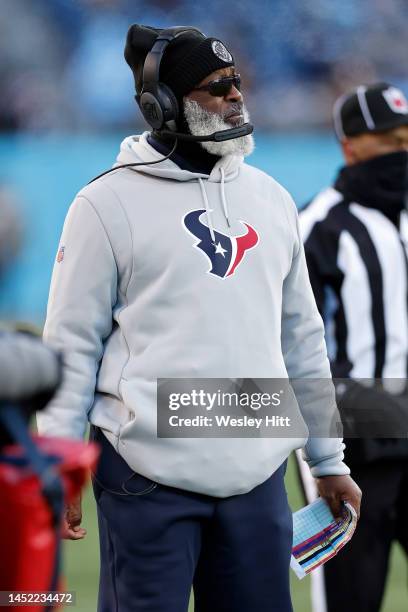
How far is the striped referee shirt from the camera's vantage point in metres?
3.55

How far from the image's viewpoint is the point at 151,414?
2.41m

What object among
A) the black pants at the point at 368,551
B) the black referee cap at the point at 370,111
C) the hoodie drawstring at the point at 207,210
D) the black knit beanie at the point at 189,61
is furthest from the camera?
the black referee cap at the point at 370,111

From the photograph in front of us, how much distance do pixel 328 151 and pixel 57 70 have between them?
113 inches

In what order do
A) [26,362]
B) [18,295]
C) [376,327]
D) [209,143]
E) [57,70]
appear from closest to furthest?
[26,362]
[209,143]
[376,327]
[18,295]
[57,70]

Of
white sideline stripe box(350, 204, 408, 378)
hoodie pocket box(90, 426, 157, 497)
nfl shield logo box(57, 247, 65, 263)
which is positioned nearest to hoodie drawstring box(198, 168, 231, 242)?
nfl shield logo box(57, 247, 65, 263)

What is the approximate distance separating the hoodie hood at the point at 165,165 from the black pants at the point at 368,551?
1.16 metres

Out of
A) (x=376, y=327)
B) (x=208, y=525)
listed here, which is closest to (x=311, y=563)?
(x=208, y=525)

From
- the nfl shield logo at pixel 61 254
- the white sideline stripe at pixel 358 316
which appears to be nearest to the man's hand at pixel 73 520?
the nfl shield logo at pixel 61 254

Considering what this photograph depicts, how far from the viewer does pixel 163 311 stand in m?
2.44

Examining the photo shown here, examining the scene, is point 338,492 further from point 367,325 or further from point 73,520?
point 367,325

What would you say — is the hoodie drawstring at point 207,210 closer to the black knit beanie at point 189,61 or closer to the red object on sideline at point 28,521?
the black knit beanie at point 189,61

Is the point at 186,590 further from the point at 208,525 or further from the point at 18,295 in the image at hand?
the point at 18,295

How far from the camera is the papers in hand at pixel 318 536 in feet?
8.89

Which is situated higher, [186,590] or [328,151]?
[186,590]
